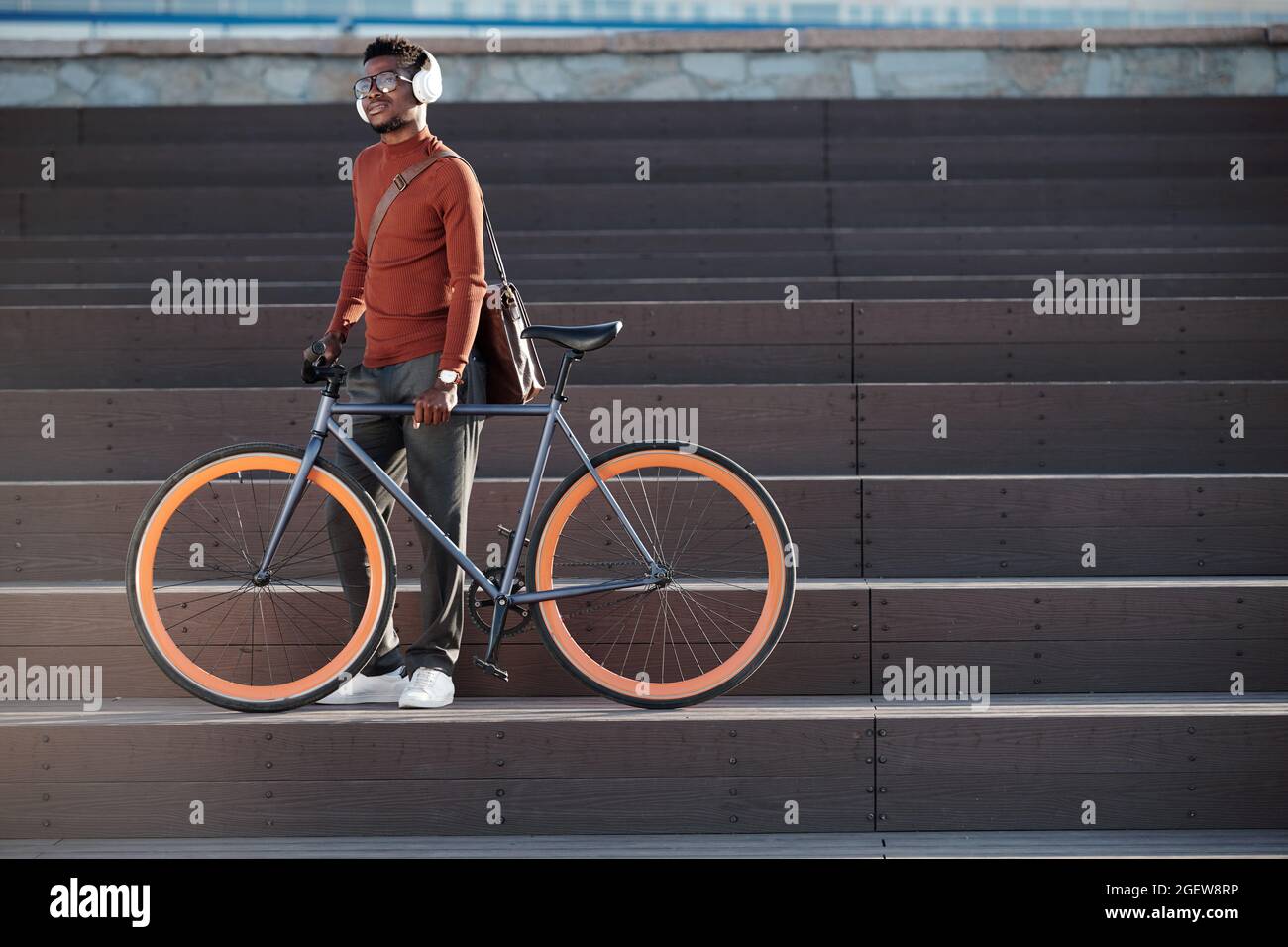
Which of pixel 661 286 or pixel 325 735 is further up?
pixel 661 286

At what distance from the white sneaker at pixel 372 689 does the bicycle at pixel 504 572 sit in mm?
116

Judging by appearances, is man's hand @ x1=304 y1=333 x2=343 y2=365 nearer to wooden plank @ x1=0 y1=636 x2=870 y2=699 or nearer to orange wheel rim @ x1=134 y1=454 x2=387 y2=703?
orange wheel rim @ x1=134 y1=454 x2=387 y2=703

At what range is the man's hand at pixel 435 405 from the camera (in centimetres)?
251

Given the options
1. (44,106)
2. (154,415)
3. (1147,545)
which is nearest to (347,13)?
(44,106)

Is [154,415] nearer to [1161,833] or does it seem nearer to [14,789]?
[14,789]

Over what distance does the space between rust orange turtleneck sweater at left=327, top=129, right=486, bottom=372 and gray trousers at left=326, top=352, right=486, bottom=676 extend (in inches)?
2.4

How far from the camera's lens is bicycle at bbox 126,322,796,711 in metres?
2.62

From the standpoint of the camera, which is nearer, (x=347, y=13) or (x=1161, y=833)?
(x=1161, y=833)

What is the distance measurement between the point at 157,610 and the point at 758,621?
1.35m

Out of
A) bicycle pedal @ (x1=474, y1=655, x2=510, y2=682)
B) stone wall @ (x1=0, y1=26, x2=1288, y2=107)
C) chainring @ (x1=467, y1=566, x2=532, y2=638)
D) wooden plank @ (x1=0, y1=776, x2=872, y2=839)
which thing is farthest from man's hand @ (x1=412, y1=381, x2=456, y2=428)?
stone wall @ (x1=0, y1=26, x2=1288, y2=107)

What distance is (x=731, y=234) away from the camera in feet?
14.9

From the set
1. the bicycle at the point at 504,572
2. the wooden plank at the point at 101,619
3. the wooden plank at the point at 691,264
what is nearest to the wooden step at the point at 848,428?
the bicycle at the point at 504,572

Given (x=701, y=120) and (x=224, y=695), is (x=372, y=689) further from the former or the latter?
(x=701, y=120)
